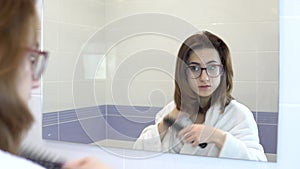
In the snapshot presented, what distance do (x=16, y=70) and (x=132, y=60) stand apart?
71cm

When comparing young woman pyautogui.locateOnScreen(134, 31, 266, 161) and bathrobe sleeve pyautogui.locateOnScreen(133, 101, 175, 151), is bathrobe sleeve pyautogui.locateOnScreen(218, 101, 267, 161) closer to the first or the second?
young woman pyautogui.locateOnScreen(134, 31, 266, 161)

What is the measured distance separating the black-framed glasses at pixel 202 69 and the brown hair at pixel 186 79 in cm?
1

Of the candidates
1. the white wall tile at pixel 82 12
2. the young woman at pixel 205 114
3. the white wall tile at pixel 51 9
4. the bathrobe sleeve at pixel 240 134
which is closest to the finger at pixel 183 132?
the young woman at pixel 205 114

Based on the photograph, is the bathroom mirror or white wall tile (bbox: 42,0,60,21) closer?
the bathroom mirror

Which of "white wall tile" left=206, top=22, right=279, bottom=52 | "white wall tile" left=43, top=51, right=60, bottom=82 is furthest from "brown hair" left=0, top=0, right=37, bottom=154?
"white wall tile" left=43, top=51, right=60, bottom=82

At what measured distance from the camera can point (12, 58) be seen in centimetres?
48

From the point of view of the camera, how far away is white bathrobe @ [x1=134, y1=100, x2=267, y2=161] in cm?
103

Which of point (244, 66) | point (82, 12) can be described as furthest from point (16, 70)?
point (82, 12)

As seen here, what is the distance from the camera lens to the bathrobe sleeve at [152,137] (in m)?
1.15

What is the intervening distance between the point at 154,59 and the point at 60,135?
0.43m

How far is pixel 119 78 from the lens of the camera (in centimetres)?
122

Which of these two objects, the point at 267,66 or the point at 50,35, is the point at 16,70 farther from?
the point at 50,35
